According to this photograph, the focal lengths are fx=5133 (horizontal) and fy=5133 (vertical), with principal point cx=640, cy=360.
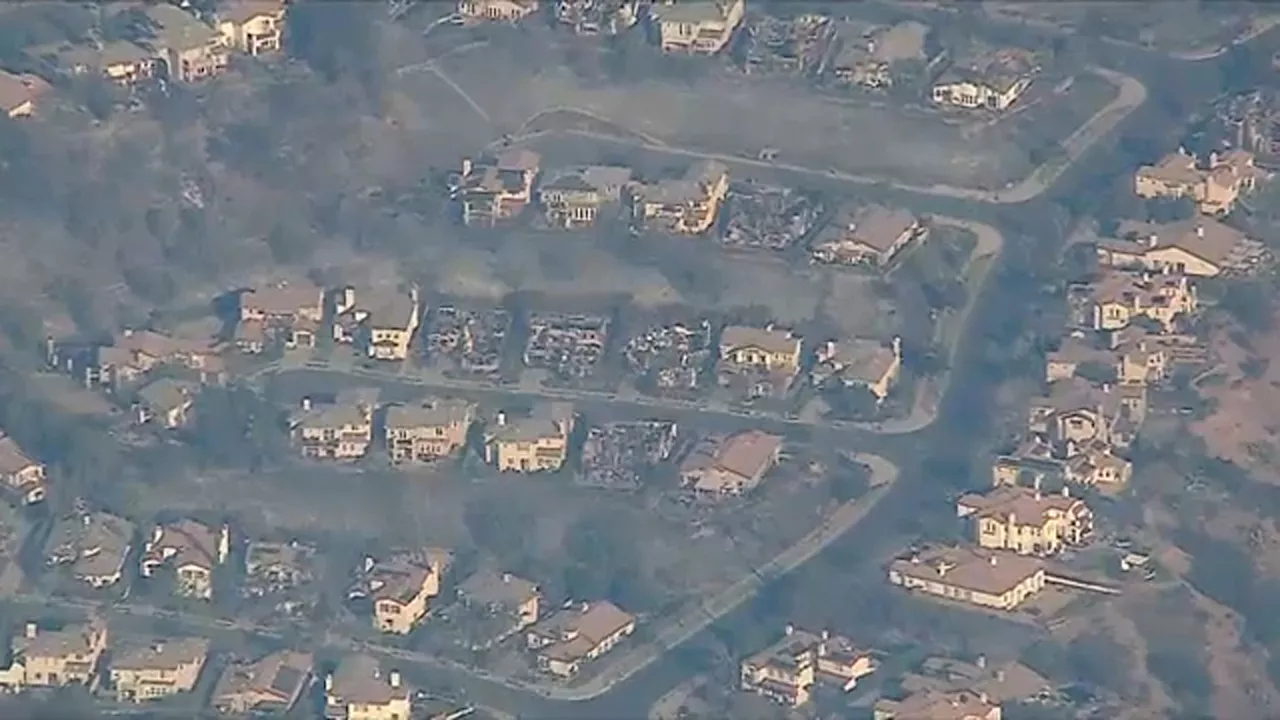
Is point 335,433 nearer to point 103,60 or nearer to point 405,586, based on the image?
point 405,586

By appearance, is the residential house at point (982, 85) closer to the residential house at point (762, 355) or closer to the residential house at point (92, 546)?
the residential house at point (762, 355)

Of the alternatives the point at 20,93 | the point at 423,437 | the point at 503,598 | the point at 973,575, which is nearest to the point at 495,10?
the point at 20,93

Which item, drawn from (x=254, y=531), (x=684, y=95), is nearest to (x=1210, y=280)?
(x=684, y=95)

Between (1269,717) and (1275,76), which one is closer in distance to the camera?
(1269,717)

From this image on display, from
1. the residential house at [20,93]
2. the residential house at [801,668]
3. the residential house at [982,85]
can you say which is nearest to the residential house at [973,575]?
the residential house at [801,668]

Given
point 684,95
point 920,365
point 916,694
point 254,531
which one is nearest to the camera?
point 916,694

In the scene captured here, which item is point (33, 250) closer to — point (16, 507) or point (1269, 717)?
point (16, 507)
